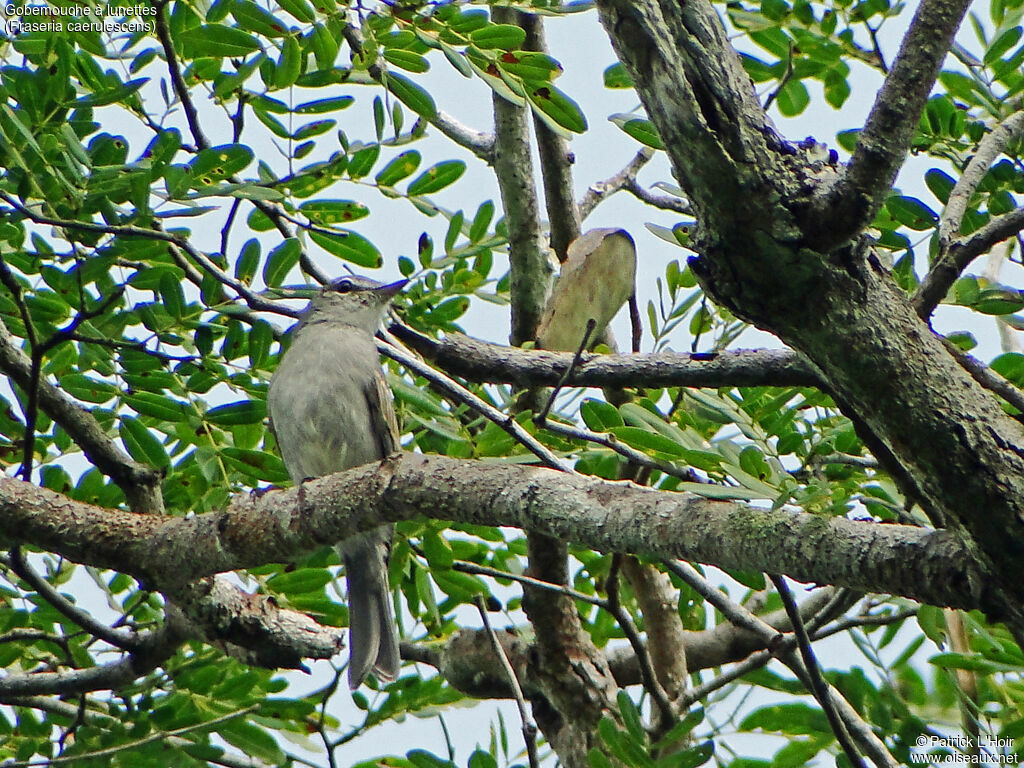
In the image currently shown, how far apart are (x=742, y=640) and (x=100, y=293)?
337cm

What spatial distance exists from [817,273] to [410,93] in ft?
6.80

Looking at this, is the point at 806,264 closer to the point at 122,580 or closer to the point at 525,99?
the point at 525,99

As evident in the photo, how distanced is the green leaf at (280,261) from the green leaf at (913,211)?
7.45 feet

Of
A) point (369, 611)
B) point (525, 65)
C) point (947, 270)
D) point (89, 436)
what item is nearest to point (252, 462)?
point (89, 436)

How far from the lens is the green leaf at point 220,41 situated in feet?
12.8

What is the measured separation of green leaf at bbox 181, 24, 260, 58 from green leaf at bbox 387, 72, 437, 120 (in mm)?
527

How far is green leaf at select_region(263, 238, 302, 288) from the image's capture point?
173 inches

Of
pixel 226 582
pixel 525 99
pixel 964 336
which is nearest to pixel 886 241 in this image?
pixel 964 336

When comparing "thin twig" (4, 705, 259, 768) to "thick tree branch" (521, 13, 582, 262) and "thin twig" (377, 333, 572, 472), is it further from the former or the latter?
"thick tree branch" (521, 13, 582, 262)

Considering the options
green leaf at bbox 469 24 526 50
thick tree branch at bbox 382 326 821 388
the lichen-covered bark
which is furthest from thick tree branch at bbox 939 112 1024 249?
green leaf at bbox 469 24 526 50

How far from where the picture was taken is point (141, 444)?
14.6ft

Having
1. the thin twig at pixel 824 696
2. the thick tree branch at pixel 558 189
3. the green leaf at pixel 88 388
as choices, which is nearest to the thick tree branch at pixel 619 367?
the thin twig at pixel 824 696

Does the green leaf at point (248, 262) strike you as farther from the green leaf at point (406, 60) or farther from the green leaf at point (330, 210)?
the green leaf at point (406, 60)

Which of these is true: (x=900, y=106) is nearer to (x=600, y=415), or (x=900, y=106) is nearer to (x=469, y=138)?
(x=600, y=415)
